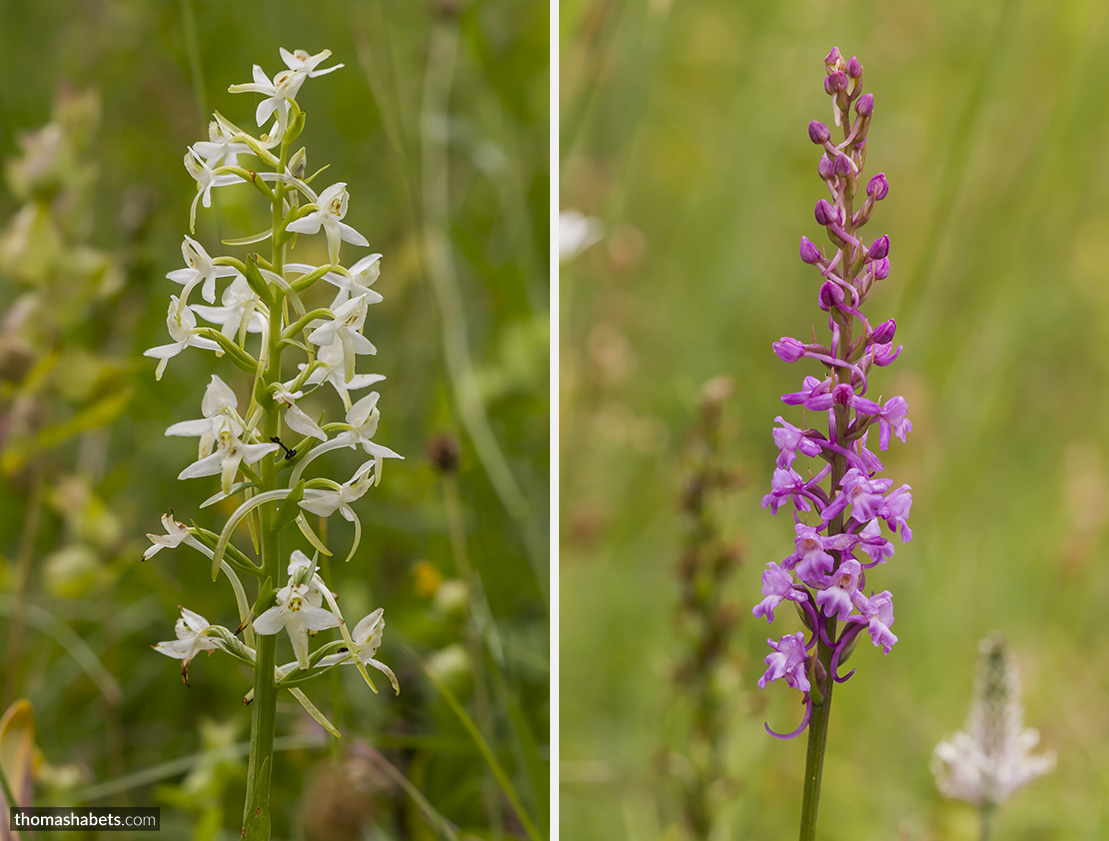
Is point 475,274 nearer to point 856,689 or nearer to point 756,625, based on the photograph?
point 756,625

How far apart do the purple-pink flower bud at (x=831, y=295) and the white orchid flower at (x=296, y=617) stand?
1.19ft

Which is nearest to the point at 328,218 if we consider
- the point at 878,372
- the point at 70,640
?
the point at 70,640

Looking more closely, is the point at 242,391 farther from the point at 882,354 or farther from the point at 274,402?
the point at 882,354

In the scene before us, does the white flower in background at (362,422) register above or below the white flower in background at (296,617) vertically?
above

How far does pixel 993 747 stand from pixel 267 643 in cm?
72

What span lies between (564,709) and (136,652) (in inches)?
28.7

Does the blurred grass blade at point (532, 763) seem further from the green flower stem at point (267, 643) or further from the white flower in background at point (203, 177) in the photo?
the white flower in background at point (203, 177)

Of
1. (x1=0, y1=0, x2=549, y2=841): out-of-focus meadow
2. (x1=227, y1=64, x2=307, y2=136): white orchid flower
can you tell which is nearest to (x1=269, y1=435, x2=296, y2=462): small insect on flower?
(x1=227, y1=64, x2=307, y2=136): white orchid flower

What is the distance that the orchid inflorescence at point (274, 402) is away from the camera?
1.87 ft

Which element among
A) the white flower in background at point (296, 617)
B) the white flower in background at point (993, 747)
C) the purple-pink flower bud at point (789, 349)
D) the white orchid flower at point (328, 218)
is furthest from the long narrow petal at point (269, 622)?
the white flower in background at point (993, 747)

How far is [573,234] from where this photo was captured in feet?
4.82

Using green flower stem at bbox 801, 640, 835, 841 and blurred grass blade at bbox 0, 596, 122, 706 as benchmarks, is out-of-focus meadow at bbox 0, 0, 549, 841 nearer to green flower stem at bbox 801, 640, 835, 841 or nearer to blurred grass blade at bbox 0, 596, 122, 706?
blurred grass blade at bbox 0, 596, 122, 706

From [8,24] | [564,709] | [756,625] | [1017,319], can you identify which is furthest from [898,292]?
[8,24]

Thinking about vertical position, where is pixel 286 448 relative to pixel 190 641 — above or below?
above
